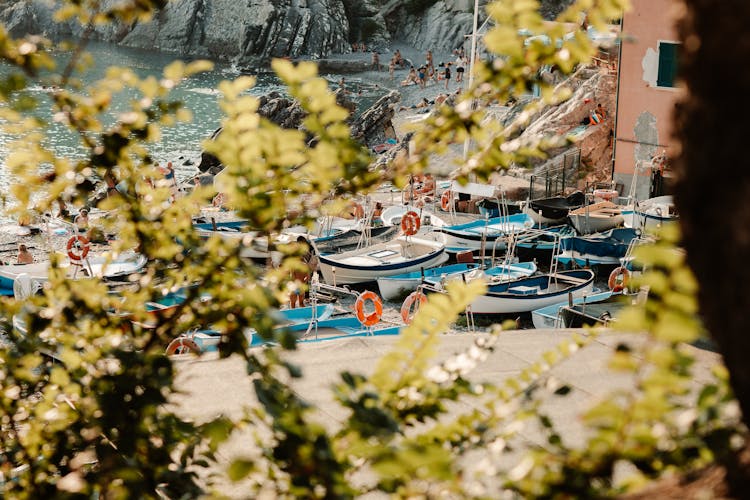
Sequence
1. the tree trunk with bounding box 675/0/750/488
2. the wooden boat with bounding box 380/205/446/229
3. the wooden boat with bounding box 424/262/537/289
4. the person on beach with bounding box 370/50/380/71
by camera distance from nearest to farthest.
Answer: the tree trunk with bounding box 675/0/750/488 → the wooden boat with bounding box 424/262/537/289 → the wooden boat with bounding box 380/205/446/229 → the person on beach with bounding box 370/50/380/71

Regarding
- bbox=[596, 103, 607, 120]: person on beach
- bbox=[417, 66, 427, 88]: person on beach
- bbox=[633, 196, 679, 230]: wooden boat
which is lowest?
bbox=[633, 196, 679, 230]: wooden boat

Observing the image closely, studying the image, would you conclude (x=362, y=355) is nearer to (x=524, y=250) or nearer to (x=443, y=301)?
(x=443, y=301)

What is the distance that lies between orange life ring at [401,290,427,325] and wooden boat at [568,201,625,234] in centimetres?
667

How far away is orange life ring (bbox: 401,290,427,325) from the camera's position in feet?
47.4

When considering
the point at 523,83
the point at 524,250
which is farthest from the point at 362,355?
the point at 524,250

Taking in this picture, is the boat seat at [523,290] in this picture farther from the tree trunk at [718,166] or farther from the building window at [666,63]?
the tree trunk at [718,166]

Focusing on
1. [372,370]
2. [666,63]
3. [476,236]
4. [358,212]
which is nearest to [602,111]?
[666,63]

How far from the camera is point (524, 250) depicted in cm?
2064

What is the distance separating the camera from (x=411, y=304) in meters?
15.2

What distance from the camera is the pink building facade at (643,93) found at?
22828 millimetres

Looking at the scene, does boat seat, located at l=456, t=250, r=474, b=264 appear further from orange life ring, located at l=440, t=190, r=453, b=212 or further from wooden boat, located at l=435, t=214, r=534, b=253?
orange life ring, located at l=440, t=190, r=453, b=212

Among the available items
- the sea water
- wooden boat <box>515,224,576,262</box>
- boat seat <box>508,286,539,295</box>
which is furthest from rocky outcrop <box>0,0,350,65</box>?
boat seat <box>508,286,539,295</box>

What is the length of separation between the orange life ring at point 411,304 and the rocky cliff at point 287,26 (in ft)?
190

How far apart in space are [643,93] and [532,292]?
29.7ft
